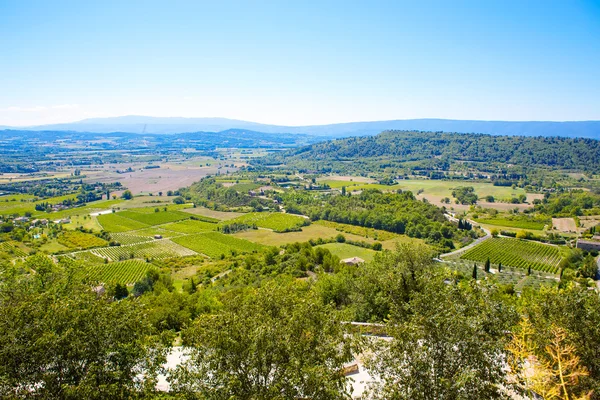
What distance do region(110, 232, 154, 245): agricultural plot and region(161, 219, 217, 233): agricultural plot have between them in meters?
7.58

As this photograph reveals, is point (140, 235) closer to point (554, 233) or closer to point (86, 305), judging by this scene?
point (86, 305)

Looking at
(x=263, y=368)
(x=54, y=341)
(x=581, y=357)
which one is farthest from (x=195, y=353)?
(x=581, y=357)

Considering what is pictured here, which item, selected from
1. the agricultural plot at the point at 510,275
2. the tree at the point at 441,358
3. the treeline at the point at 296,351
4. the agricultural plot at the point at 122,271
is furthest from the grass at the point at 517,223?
the tree at the point at 441,358

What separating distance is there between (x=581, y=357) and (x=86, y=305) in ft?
58.6

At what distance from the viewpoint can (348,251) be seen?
64250mm

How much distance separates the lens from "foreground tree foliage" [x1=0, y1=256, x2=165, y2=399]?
461 inches

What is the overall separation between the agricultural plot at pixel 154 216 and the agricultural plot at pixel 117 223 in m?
1.63

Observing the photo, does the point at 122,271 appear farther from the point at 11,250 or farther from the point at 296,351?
the point at 296,351

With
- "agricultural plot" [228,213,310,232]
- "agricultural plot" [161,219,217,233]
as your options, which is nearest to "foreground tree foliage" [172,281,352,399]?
"agricultural plot" [228,213,310,232]

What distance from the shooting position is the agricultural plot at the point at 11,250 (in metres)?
60.2

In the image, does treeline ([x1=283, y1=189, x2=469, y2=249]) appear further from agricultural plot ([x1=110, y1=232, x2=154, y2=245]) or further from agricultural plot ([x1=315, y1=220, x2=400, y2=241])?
agricultural plot ([x1=110, y1=232, x2=154, y2=245])

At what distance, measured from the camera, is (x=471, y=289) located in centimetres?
1560

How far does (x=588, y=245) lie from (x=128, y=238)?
8077cm

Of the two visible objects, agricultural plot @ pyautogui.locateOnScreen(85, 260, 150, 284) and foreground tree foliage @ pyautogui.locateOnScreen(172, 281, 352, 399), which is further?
agricultural plot @ pyautogui.locateOnScreen(85, 260, 150, 284)
